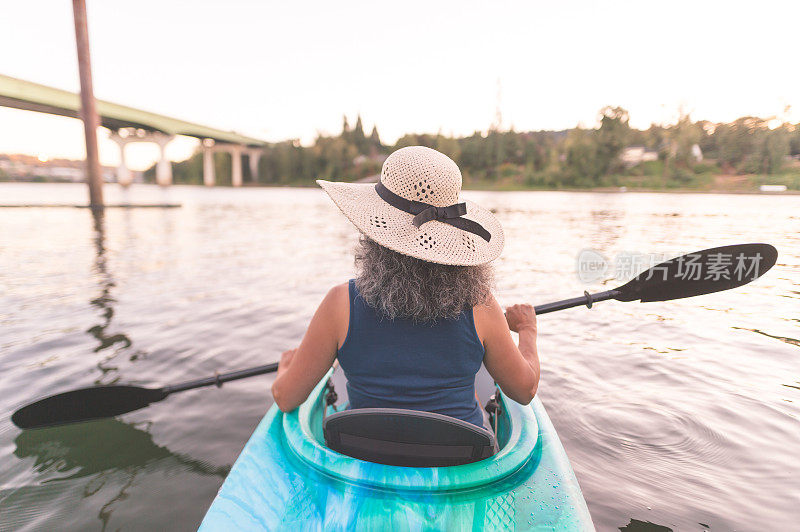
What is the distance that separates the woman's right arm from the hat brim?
0.67 feet

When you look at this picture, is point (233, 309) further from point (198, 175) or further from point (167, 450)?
point (198, 175)

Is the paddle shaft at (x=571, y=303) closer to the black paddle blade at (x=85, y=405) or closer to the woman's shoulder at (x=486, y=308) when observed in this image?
the woman's shoulder at (x=486, y=308)

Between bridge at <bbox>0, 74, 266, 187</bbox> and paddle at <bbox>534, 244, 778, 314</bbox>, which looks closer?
paddle at <bbox>534, 244, 778, 314</bbox>

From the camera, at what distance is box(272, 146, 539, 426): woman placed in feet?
5.17

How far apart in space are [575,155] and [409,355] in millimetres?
78507

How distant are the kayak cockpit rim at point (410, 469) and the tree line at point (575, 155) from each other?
155 ft

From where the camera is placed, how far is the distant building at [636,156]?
7069 cm

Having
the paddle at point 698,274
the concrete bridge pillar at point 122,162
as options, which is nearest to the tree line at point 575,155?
the concrete bridge pillar at point 122,162

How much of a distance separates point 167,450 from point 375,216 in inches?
101

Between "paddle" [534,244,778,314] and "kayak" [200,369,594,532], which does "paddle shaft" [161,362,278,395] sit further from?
"paddle" [534,244,778,314]

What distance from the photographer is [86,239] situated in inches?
496

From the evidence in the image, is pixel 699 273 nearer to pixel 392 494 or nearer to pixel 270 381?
pixel 392 494

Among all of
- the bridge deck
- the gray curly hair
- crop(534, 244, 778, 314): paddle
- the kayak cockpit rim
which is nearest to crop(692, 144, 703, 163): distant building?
the bridge deck

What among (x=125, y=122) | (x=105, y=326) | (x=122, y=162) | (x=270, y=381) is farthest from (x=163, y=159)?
(x=270, y=381)
